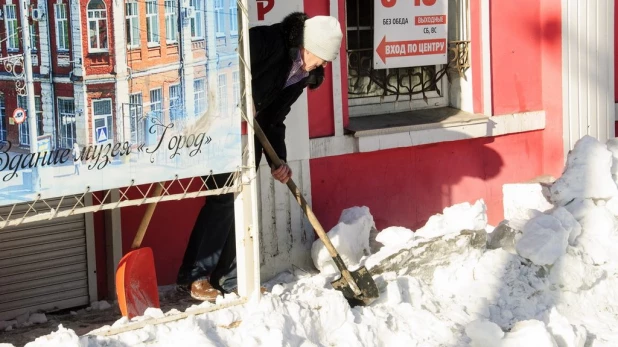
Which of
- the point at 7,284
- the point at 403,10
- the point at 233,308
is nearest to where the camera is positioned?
the point at 233,308

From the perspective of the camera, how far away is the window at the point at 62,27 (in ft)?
14.3

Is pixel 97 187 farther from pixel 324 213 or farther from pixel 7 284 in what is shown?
pixel 324 213

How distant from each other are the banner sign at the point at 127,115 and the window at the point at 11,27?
77mm

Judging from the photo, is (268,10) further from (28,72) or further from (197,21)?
(28,72)

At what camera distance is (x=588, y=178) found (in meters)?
6.52

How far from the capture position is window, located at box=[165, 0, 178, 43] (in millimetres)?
4633

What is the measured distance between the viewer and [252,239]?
5.00 meters

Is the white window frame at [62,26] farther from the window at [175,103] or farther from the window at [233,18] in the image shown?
the window at [233,18]

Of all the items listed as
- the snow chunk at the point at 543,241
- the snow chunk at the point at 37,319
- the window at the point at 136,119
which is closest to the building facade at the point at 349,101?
the window at the point at 136,119

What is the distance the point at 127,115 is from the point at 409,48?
3.15 m

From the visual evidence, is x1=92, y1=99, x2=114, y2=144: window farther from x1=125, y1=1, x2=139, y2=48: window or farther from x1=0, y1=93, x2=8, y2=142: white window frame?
x1=0, y1=93, x2=8, y2=142: white window frame

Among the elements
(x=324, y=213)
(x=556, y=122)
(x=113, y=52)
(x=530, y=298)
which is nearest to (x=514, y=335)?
(x=530, y=298)

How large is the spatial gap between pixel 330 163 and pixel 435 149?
2.92 feet

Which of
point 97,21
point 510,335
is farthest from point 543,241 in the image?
point 97,21
